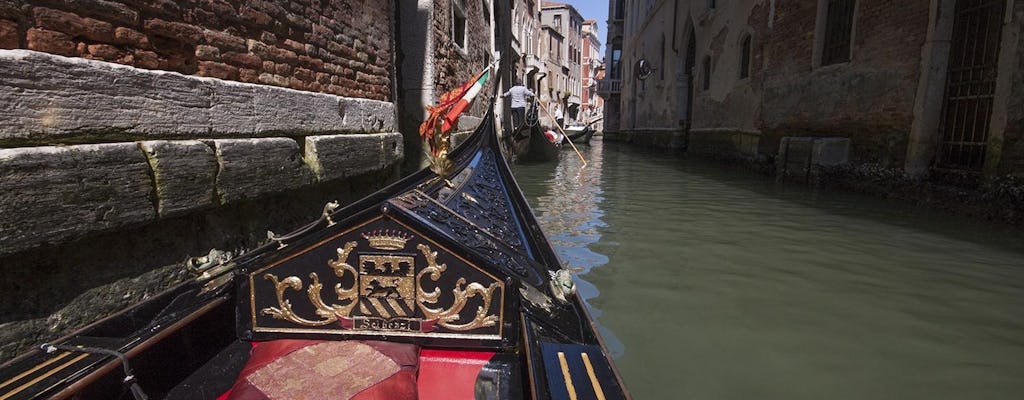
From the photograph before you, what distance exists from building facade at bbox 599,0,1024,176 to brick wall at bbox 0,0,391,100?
4768 millimetres

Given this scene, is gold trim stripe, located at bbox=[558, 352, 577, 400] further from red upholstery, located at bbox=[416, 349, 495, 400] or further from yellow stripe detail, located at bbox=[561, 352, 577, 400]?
red upholstery, located at bbox=[416, 349, 495, 400]

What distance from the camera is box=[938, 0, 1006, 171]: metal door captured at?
436 centimetres

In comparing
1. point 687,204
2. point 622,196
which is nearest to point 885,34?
point 687,204

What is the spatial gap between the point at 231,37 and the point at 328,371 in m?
1.95

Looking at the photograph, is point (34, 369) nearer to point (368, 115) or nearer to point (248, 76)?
point (248, 76)

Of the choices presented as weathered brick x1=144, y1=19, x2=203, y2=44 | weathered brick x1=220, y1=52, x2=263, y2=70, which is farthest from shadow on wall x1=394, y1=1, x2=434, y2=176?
weathered brick x1=144, y1=19, x2=203, y2=44

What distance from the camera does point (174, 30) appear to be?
2145 mm

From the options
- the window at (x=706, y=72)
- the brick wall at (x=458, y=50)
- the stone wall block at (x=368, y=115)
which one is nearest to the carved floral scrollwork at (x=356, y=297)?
the stone wall block at (x=368, y=115)

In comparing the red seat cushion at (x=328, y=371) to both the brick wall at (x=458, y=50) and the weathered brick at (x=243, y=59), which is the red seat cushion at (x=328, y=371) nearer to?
the weathered brick at (x=243, y=59)

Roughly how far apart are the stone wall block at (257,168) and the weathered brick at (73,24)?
0.53 meters

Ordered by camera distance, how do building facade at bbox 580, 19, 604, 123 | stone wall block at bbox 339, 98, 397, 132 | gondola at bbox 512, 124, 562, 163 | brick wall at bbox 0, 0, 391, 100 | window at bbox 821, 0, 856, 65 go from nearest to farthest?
1. brick wall at bbox 0, 0, 391, 100
2. stone wall block at bbox 339, 98, 397, 132
3. window at bbox 821, 0, 856, 65
4. gondola at bbox 512, 124, 562, 163
5. building facade at bbox 580, 19, 604, 123

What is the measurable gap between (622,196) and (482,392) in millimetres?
4920

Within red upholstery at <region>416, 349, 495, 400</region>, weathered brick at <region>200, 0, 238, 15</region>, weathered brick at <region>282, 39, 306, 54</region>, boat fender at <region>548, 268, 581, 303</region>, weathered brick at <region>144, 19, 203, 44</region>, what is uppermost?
weathered brick at <region>200, 0, 238, 15</region>

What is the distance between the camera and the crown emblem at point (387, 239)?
51.1 inches
